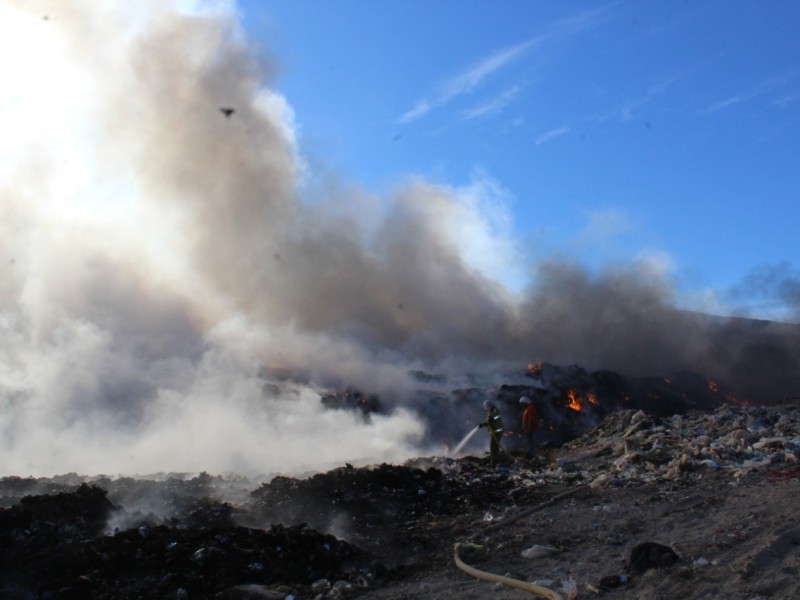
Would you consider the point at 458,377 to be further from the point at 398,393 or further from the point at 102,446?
the point at 102,446

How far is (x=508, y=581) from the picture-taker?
18.8 ft

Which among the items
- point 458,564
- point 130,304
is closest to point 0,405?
point 130,304

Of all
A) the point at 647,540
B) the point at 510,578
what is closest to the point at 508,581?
the point at 510,578

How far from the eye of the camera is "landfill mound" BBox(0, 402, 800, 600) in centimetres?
568

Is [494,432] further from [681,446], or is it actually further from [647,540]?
[647,540]

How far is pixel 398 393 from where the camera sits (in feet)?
72.3

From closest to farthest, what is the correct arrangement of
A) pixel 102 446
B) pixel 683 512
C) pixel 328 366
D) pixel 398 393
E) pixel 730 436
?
1. pixel 683 512
2. pixel 730 436
3. pixel 102 446
4. pixel 398 393
5. pixel 328 366

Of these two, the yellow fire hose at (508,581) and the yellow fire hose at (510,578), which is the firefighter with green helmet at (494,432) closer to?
the yellow fire hose at (510,578)

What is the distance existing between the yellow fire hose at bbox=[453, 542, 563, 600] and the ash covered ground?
7 centimetres

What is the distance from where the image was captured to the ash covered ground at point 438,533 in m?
5.71

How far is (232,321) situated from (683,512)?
21.6m

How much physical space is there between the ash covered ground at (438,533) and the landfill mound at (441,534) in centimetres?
2

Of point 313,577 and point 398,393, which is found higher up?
point 398,393

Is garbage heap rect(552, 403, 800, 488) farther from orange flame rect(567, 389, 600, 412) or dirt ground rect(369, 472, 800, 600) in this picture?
orange flame rect(567, 389, 600, 412)
